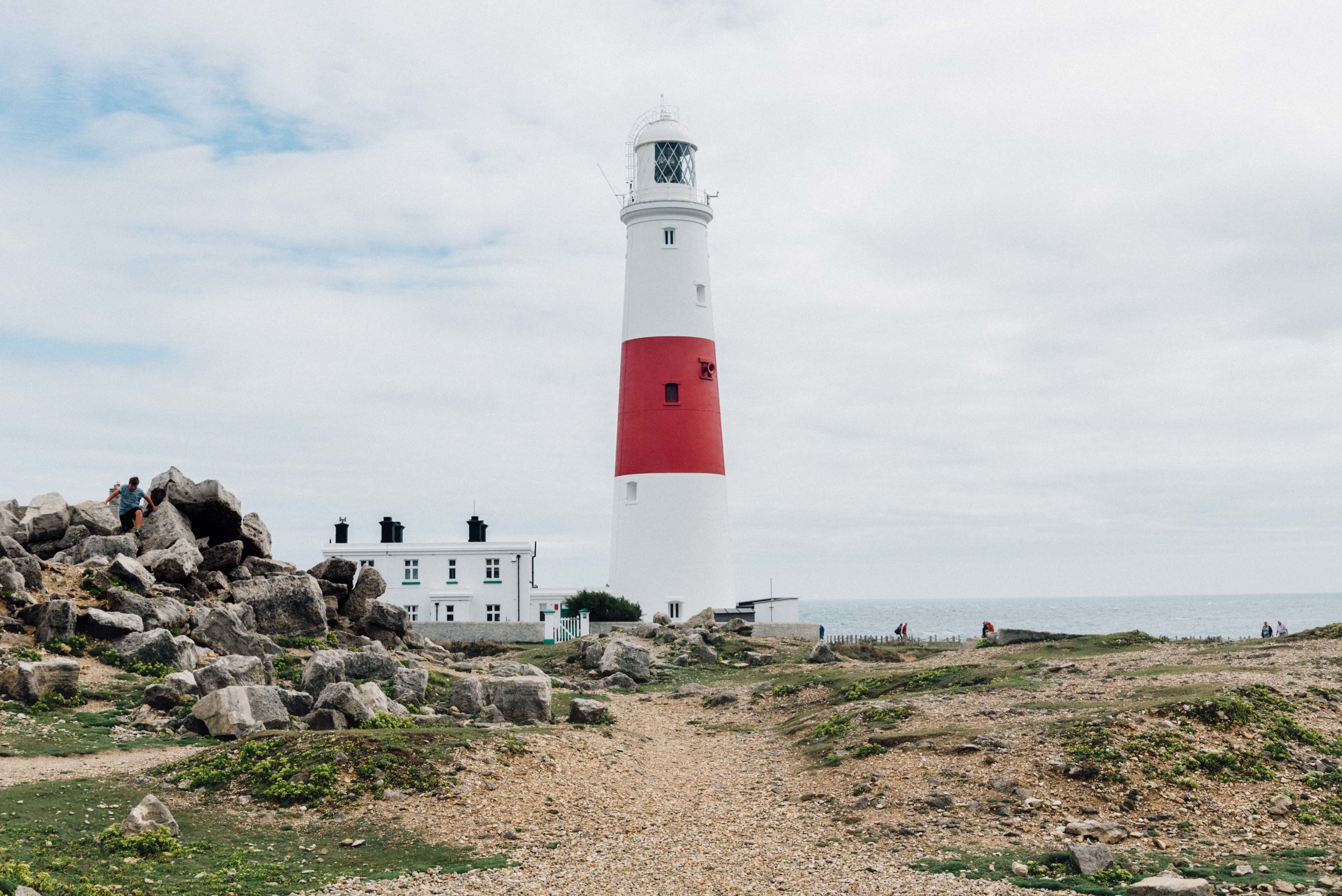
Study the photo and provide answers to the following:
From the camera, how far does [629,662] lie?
2858 cm

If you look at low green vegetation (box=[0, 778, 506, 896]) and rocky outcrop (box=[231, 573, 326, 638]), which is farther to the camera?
rocky outcrop (box=[231, 573, 326, 638])

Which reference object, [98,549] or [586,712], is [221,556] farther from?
[586,712]

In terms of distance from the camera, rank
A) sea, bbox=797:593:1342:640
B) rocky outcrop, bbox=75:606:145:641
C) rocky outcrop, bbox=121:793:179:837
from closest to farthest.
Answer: rocky outcrop, bbox=121:793:179:837
rocky outcrop, bbox=75:606:145:641
sea, bbox=797:593:1342:640

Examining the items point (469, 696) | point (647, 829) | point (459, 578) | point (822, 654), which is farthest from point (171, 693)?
point (459, 578)

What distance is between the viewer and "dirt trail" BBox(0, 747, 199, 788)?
13438mm

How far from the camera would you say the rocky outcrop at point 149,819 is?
1140 centimetres

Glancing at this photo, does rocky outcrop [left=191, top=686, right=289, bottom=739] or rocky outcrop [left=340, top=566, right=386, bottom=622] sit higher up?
rocky outcrop [left=340, top=566, right=386, bottom=622]

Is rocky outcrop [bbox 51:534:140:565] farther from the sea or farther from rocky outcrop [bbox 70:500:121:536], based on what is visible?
the sea

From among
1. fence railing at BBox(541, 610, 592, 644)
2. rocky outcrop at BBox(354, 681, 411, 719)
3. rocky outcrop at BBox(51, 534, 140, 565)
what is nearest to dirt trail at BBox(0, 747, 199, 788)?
rocky outcrop at BBox(354, 681, 411, 719)

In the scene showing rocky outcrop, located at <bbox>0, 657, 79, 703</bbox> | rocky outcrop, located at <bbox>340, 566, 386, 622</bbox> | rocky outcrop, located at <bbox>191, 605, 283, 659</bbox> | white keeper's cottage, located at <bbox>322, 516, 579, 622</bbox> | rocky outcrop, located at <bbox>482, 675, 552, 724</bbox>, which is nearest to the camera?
rocky outcrop, located at <bbox>0, 657, 79, 703</bbox>

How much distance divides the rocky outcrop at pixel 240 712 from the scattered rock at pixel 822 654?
17.3 m

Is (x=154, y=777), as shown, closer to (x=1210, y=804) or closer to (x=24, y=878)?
(x=24, y=878)

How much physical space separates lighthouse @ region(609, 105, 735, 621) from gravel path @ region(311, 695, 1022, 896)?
2192 cm

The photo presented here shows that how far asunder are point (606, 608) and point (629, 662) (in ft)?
39.8
